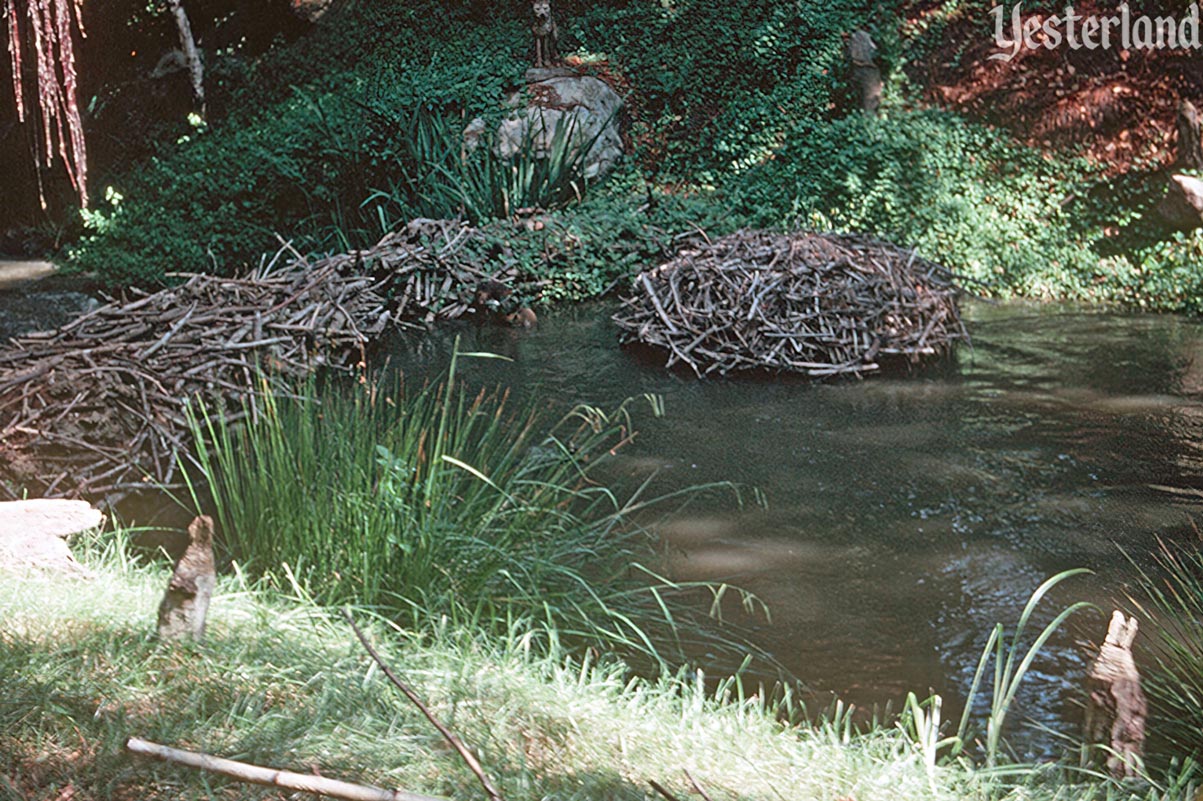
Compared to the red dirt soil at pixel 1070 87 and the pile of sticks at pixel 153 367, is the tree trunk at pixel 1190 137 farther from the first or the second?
the pile of sticks at pixel 153 367

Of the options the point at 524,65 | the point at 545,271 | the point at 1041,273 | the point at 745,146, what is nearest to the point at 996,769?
the point at 545,271

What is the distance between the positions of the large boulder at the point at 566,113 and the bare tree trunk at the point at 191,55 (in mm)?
4291

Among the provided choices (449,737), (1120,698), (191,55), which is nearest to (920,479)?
(1120,698)

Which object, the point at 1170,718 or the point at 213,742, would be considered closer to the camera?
the point at 213,742

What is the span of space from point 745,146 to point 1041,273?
4.04 m

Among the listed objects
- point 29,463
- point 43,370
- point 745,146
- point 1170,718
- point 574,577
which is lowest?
point 1170,718

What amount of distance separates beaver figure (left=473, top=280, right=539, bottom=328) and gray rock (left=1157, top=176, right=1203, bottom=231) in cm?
577

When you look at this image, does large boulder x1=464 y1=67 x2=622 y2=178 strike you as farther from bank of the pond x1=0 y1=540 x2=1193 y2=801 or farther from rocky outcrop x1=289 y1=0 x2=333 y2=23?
bank of the pond x1=0 y1=540 x2=1193 y2=801

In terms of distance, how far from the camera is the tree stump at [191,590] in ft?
7.79

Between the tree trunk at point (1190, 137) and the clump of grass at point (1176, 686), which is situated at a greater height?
the tree trunk at point (1190, 137)

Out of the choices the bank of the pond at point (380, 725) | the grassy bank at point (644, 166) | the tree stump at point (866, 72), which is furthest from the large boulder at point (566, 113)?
the bank of the pond at point (380, 725)

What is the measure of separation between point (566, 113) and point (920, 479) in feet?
25.3

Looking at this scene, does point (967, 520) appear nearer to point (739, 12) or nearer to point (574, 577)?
point (574, 577)

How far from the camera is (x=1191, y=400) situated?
17.3 feet
